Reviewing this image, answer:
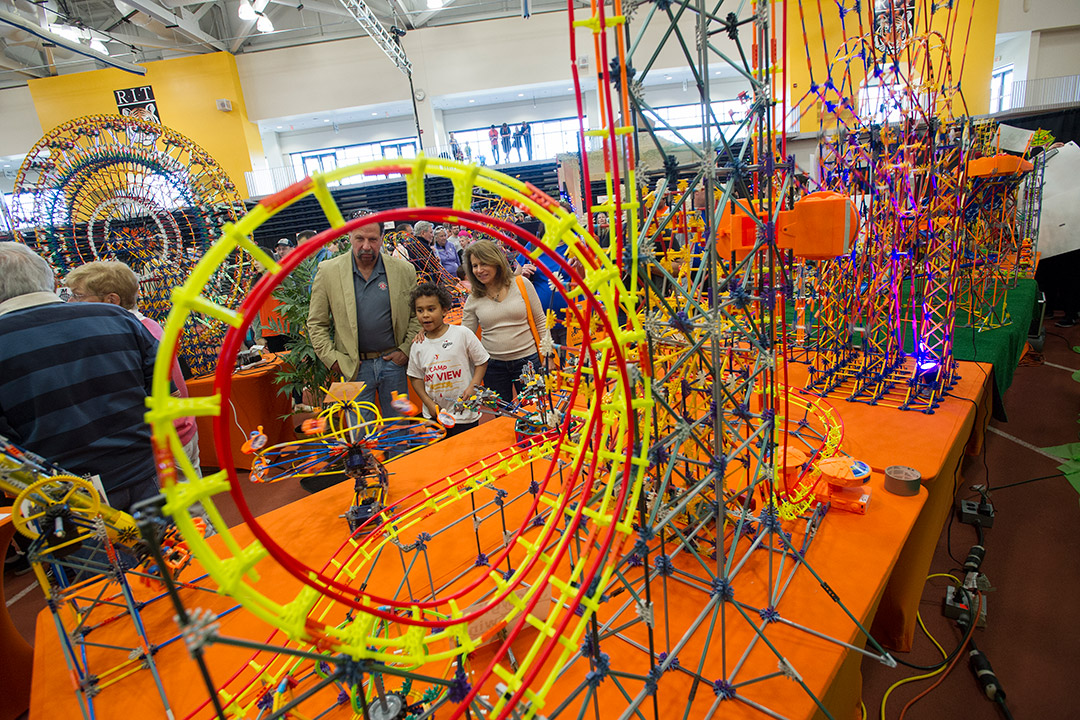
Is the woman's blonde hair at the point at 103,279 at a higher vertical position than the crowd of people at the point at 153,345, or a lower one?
higher

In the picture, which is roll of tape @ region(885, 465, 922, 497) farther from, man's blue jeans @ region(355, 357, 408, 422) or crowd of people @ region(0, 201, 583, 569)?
man's blue jeans @ region(355, 357, 408, 422)

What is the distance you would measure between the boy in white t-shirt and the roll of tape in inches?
72.3

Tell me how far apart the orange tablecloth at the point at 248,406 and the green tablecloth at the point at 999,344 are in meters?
5.20

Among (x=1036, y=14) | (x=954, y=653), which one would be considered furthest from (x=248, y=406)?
(x=1036, y=14)

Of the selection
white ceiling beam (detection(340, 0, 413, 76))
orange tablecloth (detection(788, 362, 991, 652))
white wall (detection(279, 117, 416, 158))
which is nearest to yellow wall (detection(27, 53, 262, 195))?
white wall (detection(279, 117, 416, 158))

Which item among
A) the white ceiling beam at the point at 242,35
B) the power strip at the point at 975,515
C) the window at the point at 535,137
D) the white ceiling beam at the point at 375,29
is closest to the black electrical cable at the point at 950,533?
the power strip at the point at 975,515

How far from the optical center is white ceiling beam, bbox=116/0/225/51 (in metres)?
10.4

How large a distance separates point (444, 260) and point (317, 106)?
35.0 feet

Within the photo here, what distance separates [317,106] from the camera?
1450cm

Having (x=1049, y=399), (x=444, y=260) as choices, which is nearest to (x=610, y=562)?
(x=1049, y=399)

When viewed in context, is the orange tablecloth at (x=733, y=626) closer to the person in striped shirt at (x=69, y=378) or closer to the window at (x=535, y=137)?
the person in striped shirt at (x=69, y=378)

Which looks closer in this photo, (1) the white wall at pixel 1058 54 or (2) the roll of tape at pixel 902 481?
(2) the roll of tape at pixel 902 481

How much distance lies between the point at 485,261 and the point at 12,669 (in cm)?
266

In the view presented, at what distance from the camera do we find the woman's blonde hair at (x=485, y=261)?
2848 millimetres
